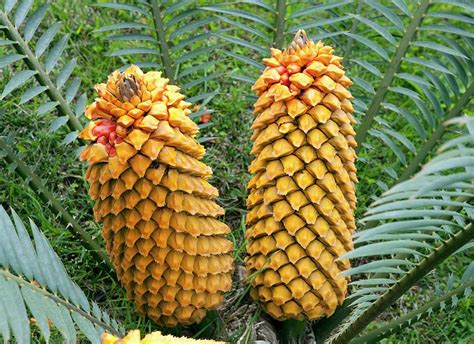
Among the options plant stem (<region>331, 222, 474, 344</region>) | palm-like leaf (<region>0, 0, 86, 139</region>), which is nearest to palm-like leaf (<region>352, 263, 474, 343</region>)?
plant stem (<region>331, 222, 474, 344</region>)

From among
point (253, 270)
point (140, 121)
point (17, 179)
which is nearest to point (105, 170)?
point (140, 121)

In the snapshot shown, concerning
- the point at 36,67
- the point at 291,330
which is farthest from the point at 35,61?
the point at 291,330

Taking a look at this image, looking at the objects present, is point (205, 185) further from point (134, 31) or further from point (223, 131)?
point (134, 31)

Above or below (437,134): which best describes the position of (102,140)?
below

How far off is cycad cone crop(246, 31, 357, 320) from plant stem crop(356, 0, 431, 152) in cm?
51

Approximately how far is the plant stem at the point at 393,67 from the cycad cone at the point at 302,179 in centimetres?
51

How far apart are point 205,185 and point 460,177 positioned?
0.77m

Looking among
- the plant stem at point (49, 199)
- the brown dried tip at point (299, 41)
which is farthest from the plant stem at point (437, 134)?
the plant stem at point (49, 199)

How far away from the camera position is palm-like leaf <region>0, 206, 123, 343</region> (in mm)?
1504

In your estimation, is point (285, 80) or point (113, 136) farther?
point (285, 80)

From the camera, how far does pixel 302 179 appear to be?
1.90 m

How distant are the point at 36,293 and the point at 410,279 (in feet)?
2.73

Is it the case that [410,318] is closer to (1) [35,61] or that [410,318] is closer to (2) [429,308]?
(2) [429,308]

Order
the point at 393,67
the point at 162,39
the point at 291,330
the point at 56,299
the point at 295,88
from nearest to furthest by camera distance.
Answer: the point at 56,299 → the point at 295,88 → the point at 291,330 → the point at 393,67 → the point at 162,39
